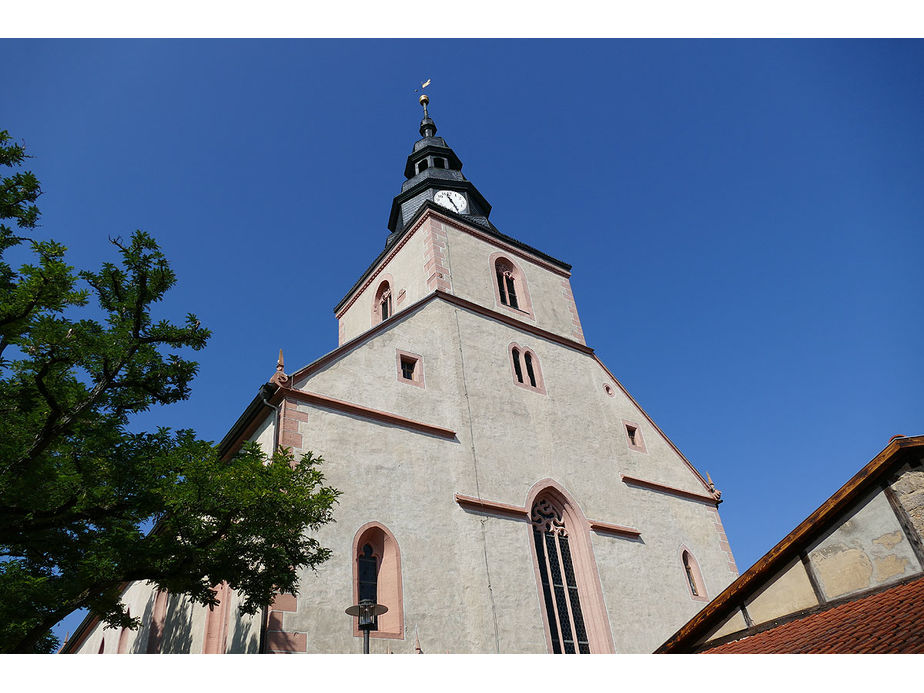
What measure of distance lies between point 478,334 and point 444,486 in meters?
4.95

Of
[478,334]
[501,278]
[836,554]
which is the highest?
[501,278]

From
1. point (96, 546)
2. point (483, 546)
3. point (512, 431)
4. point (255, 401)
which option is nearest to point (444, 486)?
point (483, 546)

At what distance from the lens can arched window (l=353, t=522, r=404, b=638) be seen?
10.2 metres

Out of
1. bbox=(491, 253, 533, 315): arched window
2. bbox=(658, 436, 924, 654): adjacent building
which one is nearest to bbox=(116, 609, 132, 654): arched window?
bbox=(491, 253, 533, 315): arched window

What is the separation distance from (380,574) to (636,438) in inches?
366

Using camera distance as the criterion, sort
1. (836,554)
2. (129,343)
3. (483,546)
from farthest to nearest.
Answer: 1. (483,546)
2. (129,343)
3. (836,554)

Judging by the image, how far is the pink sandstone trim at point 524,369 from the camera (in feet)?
52.6

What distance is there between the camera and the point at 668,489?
655 inches

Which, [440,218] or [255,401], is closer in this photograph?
[255,401]

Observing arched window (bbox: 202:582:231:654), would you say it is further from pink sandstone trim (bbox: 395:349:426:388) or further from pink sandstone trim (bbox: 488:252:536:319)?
pink sandstone trim (bbox: 488:252:536:319)

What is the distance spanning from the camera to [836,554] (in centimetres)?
691

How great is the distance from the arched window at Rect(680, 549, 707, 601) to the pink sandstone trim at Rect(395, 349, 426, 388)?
7805 mm

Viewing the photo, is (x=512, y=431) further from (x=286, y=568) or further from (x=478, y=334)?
(x=286, y=568)

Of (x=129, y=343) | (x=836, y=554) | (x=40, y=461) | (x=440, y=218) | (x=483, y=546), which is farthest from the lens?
(x=440, y=218)
